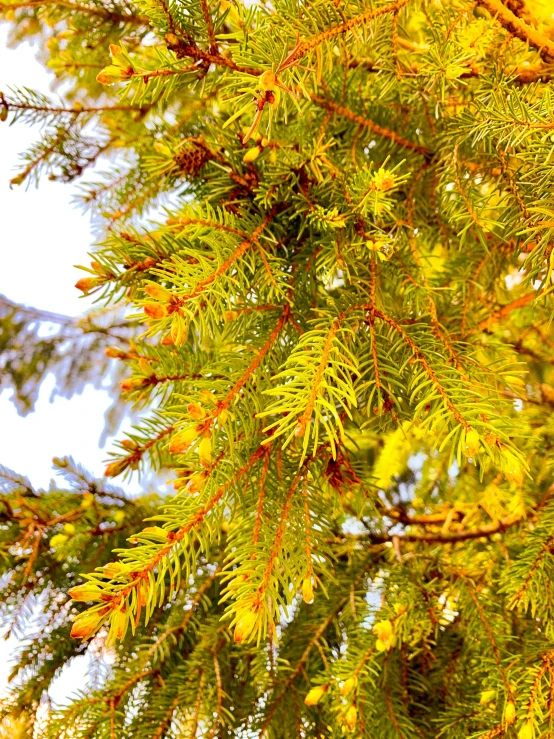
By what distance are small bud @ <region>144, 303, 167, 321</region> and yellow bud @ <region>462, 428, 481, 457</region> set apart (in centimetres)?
22

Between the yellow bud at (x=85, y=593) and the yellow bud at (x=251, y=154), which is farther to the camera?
the yellow bud at (x=251, y=154)

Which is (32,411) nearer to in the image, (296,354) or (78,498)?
(78,498)

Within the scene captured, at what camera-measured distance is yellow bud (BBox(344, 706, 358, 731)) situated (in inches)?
20.1

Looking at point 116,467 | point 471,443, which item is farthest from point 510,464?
point 116,467

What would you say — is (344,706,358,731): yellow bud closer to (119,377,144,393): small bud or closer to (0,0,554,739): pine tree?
(0,0,554,739): pine tree

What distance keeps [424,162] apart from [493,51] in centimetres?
15

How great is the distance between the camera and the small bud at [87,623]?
0.34 m

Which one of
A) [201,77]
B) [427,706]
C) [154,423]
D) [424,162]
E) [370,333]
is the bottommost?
[427,706]

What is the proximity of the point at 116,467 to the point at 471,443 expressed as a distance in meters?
0.35

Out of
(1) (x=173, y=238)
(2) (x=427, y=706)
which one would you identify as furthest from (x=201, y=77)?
(2) (x=427, y=706)

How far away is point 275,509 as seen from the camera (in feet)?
1.57

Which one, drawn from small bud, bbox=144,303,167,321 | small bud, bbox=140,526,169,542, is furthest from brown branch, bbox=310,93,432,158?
small bud, bbox=140,526,169,542

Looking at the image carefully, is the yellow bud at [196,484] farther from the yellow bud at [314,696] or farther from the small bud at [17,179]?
the small bud at [17,179]

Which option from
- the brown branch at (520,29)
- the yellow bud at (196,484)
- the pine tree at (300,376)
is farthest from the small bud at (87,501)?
the brown branch at (520,29)
